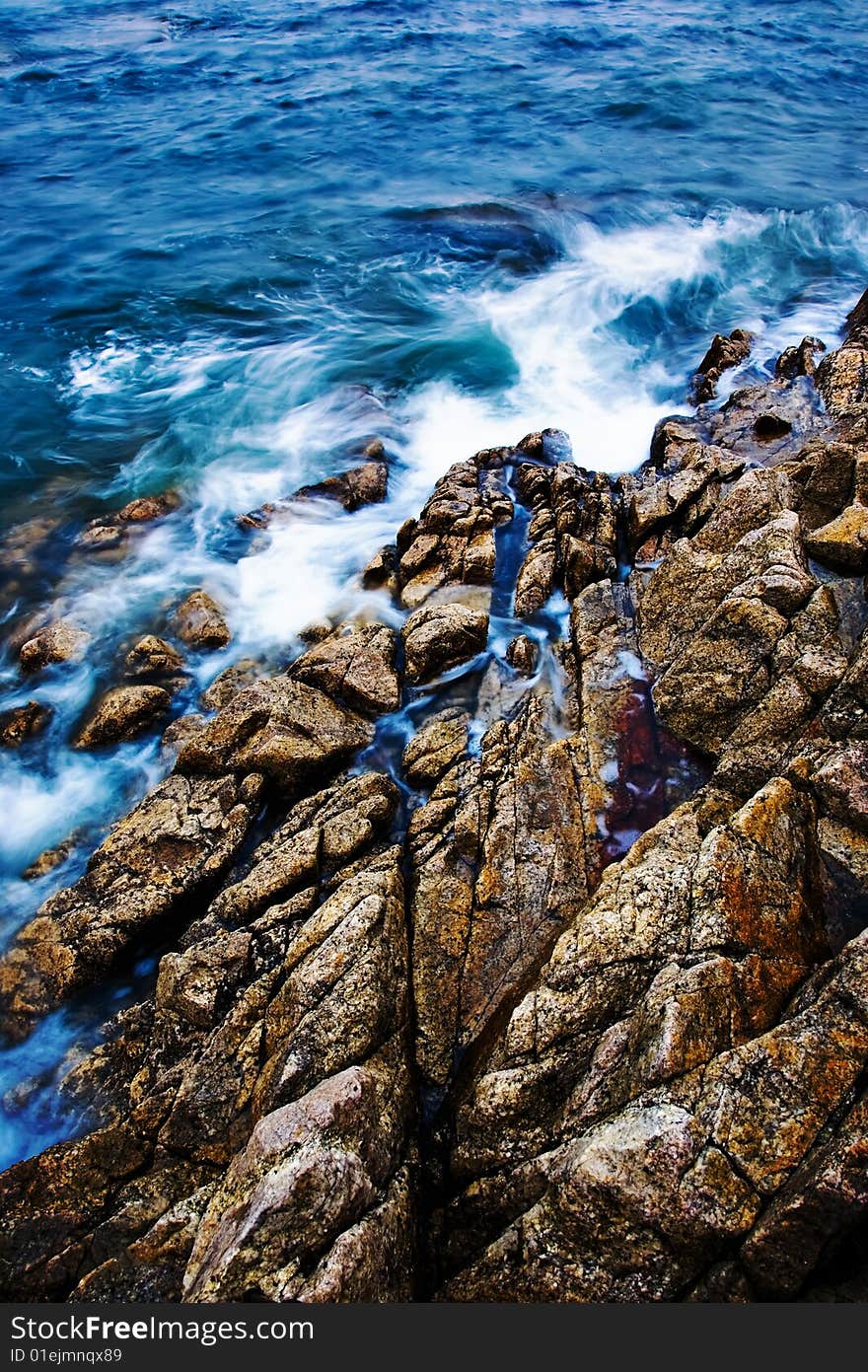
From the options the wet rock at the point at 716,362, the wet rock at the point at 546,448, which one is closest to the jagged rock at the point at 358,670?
the wet rock at the point at 546,448

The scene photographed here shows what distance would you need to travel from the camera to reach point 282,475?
61.8 feet

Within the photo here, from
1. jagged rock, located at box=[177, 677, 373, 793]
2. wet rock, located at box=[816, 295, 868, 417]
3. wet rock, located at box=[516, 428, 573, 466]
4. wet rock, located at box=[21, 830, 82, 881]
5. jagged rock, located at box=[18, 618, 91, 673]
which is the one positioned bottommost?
wet rock, located at box=[21, 830, 82, 881]

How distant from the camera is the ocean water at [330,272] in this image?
15938 millimetres

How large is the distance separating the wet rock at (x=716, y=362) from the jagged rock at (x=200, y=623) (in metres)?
12.4

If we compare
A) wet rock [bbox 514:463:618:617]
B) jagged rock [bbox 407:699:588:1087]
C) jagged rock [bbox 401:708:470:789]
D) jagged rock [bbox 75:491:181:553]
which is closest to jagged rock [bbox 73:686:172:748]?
jagged rock [bbox 401:708:470:789]

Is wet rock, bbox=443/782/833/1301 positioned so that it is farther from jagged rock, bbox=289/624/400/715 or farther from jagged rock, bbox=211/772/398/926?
jagged rock, bbox=289/624/400/715

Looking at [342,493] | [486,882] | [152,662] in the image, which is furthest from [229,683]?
[486,882]

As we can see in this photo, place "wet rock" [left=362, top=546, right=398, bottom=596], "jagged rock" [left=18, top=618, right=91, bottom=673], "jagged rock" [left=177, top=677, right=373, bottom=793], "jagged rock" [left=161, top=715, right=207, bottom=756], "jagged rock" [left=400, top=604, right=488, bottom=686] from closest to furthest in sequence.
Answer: "jagged rock" [left=177, top=677, right=373, bottom=793] → "jagged rock" [left=400, top=604, right=488, bottom=686] → "jagged rock" [left=161, top=715, right=207, bottom=756] → "jagged rock" [left=18, top=618, right=91, bottom=673] → "wet rock" [left=362, top=546, right=398, bottom=596]

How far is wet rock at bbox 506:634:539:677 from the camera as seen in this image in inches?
455

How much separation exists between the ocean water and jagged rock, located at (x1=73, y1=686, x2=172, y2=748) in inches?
15.9

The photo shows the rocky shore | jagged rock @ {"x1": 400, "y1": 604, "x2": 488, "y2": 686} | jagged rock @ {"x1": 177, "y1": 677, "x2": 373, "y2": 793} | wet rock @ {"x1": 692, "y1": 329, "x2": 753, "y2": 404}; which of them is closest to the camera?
the rocky shore

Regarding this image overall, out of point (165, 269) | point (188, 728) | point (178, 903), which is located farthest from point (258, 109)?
point (178, 903)

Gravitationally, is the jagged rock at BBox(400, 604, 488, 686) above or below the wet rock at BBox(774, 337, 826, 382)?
below

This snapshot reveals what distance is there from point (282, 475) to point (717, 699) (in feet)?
43.5
